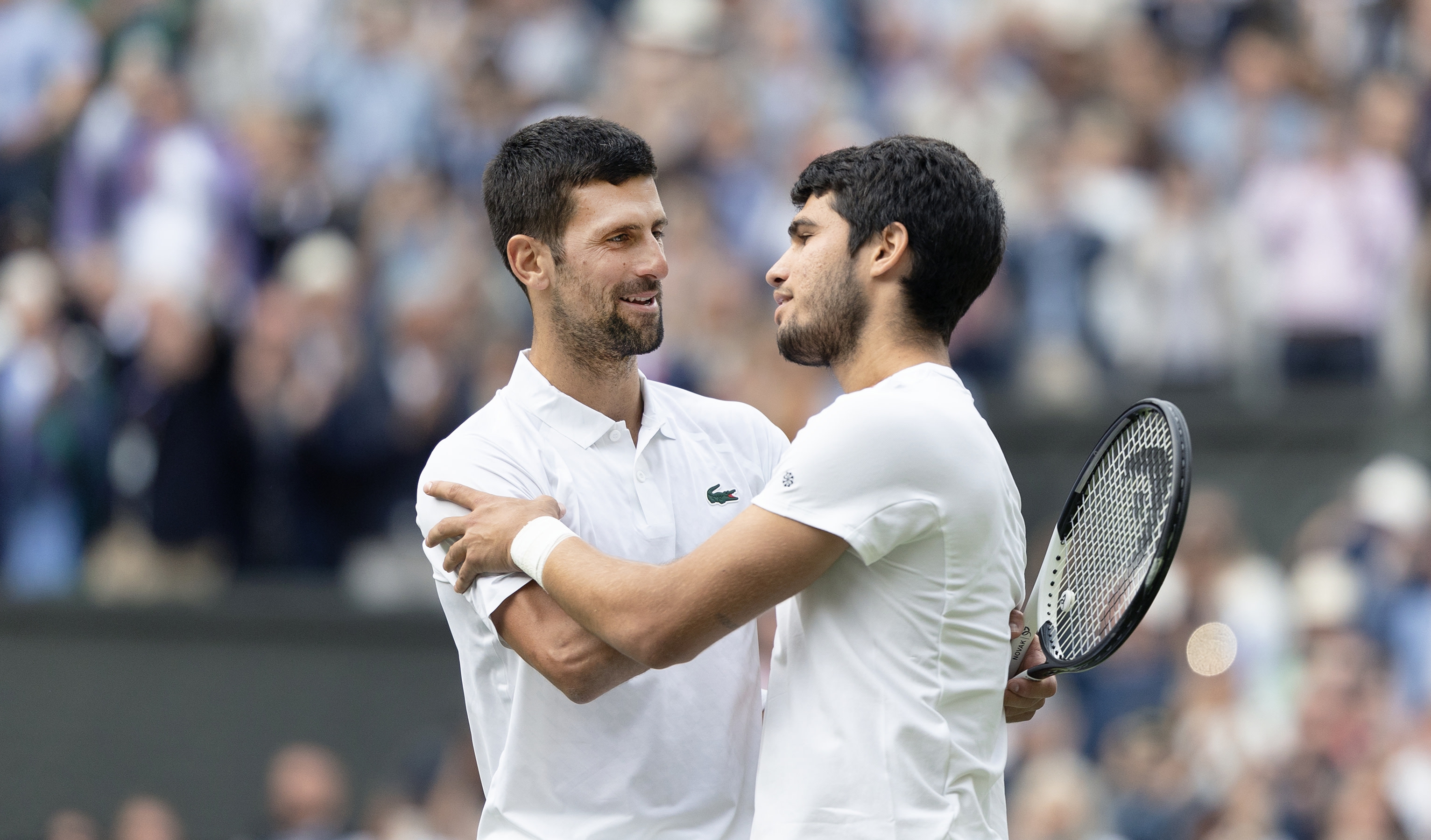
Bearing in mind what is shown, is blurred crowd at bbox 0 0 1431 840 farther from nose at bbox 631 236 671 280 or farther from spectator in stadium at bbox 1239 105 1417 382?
nose at bbox 631 236 671 280

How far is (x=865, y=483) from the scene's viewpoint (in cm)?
285

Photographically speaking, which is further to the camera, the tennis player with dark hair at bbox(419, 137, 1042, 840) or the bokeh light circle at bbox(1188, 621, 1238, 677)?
the bokeh light circle at bbox(1188, 621, 1238, 677)

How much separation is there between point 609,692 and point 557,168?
0.94 metres

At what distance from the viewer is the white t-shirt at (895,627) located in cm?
285

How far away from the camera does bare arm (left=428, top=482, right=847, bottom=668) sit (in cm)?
285

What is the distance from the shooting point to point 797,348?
3.10m

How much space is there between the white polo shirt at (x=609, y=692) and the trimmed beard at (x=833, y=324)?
41 cm

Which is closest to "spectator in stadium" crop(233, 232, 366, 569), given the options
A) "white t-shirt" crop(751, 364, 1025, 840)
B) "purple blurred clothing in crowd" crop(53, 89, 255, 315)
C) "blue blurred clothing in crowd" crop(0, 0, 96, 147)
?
"purple blurred clothing in crowd" crop(53, 89, 255, 315)

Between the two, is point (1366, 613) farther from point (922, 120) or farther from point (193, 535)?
point (193, 535)

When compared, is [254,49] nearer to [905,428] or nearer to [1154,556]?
[905,428]

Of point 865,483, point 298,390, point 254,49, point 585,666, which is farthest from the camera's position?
point 254,49

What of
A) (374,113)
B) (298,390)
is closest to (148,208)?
(374,113)

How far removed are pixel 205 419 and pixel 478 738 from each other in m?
5.38

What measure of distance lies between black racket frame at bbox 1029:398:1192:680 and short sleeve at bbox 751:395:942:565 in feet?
1.14
